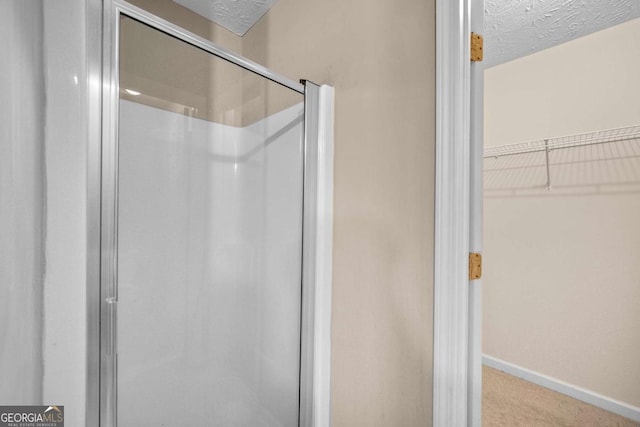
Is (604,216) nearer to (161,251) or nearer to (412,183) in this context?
(412,183)

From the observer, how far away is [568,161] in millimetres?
1827

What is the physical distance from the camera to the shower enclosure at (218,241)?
956 mm

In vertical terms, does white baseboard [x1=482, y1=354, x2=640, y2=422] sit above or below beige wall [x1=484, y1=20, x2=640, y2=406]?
below

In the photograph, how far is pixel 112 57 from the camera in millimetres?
757

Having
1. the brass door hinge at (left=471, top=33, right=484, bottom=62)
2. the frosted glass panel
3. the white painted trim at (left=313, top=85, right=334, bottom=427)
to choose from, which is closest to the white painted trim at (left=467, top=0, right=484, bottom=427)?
the brass door hinge at (left=471, top=33, right=484, bottom=62)

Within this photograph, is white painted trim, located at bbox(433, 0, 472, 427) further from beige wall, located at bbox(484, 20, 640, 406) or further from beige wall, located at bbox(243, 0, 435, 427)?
beige wall, located at bbox(484, 20, 640, 406)

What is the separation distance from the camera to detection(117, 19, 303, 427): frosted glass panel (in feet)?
3.13

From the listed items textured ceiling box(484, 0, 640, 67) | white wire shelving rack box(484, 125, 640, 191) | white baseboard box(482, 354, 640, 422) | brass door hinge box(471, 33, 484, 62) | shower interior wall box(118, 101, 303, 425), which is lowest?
white baseboard box(482, 354, 640, 422)

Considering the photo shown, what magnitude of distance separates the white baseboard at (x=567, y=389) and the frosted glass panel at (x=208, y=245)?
163cm

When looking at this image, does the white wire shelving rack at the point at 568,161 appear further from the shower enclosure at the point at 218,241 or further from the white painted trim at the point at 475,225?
the shower enclosure at the point at 218,241

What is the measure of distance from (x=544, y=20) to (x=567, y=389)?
2.10 metres

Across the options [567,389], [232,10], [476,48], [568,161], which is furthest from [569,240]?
[232,10]

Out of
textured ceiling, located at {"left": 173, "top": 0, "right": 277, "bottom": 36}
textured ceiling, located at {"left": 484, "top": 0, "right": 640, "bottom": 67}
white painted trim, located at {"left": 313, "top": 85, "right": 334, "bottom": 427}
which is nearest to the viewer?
white painted trim, located at {"left": 313, "top": 85, "right": 334, "bottom": 427}

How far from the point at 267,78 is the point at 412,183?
68 centimetres
